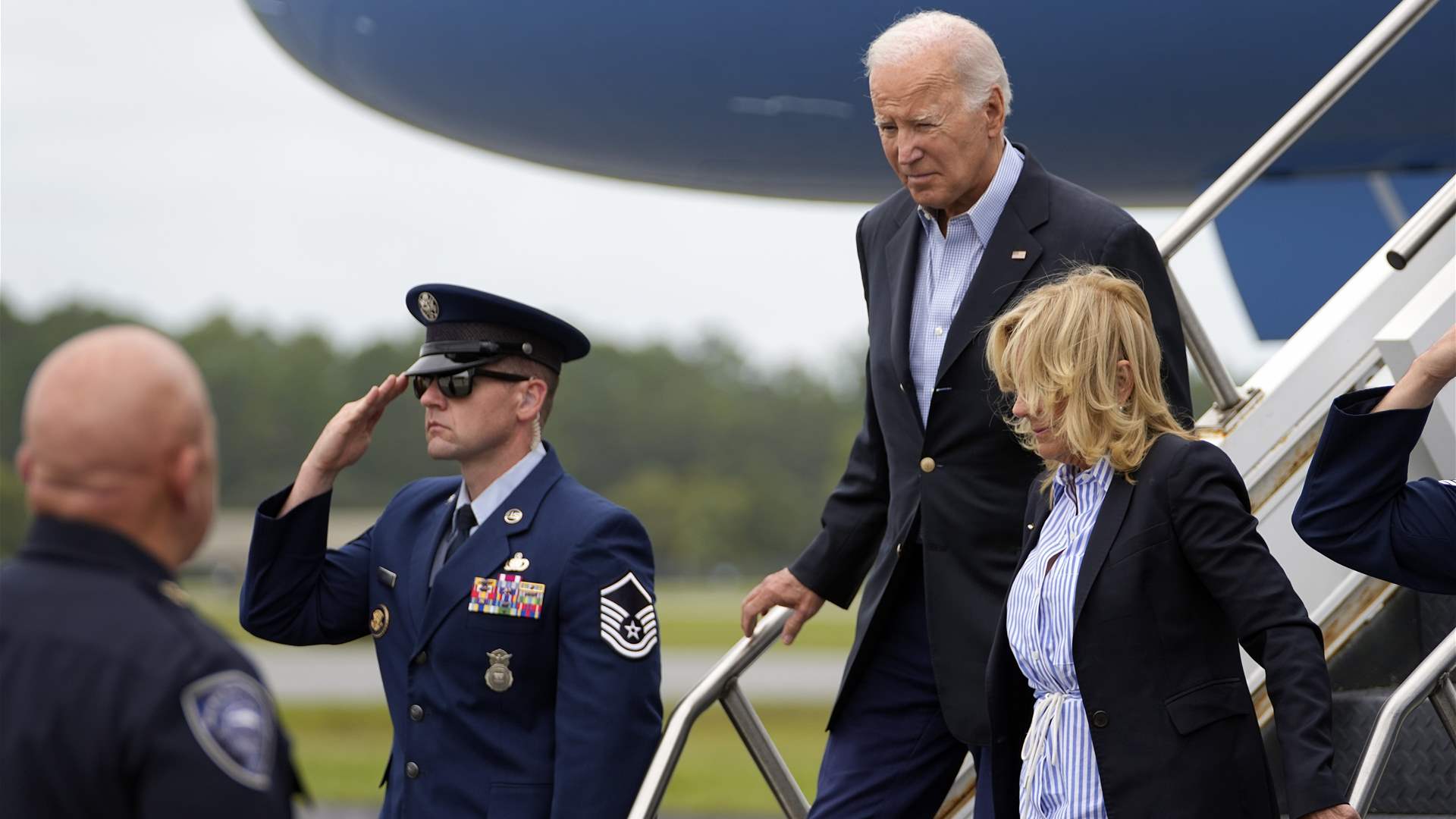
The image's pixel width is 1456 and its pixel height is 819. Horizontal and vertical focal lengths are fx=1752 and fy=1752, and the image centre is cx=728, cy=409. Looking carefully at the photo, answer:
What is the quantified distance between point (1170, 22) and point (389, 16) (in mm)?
2536

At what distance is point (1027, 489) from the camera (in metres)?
2.71

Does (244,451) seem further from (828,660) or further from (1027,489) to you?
(1027,489)

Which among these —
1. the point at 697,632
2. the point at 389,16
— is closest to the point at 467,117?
the point at 389,16

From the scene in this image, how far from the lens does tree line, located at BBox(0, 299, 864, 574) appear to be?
6650 centimetres

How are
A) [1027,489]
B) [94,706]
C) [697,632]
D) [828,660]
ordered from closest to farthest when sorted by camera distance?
[94,706] → [1027,489] → [828,660] → [697,632]

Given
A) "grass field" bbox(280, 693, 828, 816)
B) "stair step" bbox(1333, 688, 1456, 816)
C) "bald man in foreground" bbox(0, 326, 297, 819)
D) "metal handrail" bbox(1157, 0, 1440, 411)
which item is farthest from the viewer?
"grass field" bbox(280, 693, 828, 816)

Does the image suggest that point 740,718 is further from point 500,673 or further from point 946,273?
point 946,273

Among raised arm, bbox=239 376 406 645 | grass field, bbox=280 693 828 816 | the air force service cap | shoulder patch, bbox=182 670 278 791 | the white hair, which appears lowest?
grass field, bbox=280 693 828 816

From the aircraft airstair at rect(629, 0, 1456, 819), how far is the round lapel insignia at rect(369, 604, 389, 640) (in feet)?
1.63

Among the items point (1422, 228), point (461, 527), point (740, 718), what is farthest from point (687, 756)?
point (461, 527)

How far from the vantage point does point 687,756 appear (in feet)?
60.5

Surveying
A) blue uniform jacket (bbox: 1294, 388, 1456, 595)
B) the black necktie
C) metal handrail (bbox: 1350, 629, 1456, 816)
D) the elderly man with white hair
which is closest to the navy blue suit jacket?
the elderly man with white hair

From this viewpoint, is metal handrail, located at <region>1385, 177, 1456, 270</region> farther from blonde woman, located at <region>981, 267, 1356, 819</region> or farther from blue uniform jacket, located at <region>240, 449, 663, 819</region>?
blue uniform jacket, located at <region>240, 449, 663, 819</region>

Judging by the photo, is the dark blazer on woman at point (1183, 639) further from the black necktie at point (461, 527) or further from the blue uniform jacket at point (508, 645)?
the black necktie at point (461, 527)
